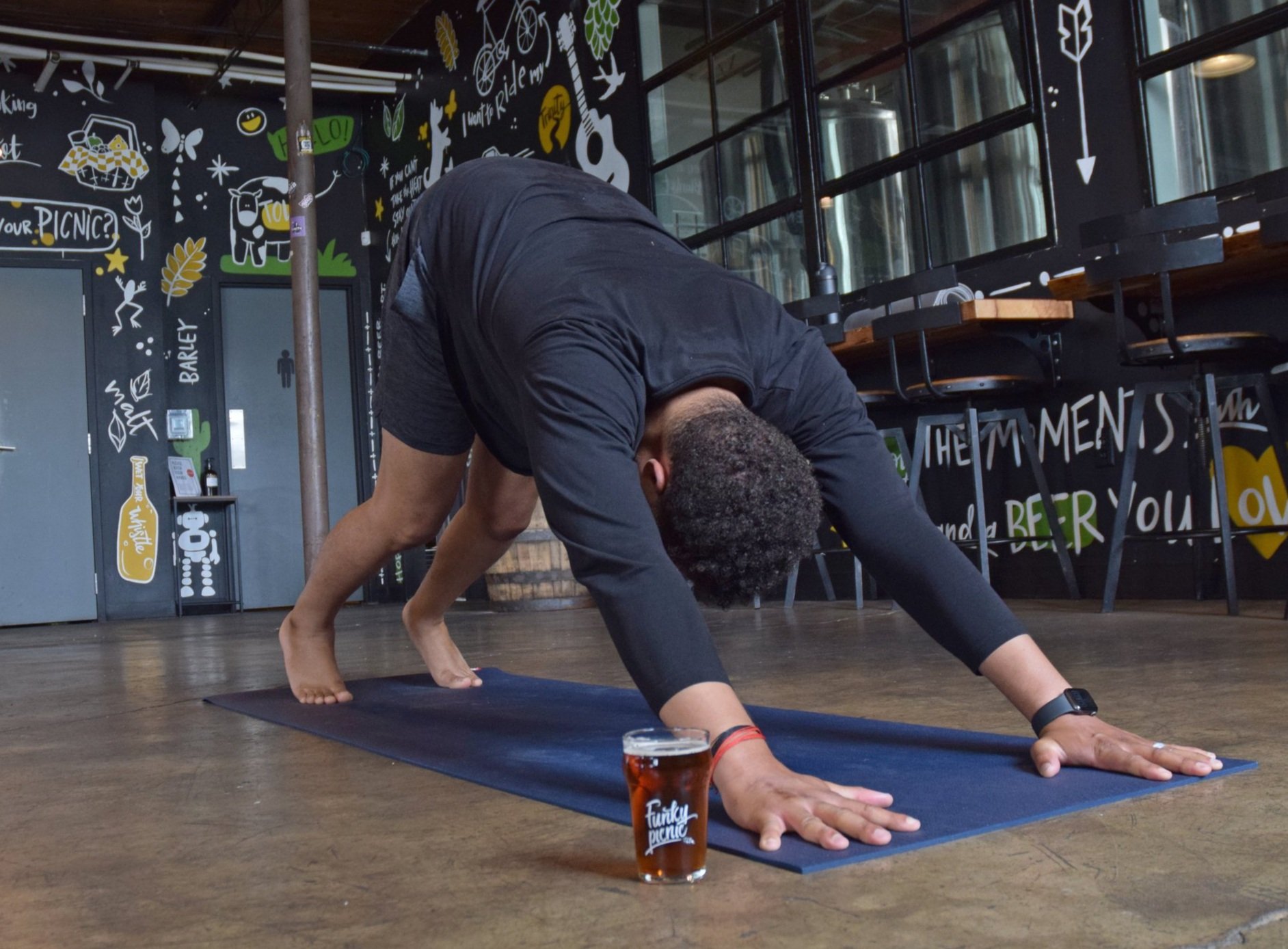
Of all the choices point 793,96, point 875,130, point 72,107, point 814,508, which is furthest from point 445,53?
point 814,508

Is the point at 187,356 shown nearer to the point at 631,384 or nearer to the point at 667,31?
the point at 667,31

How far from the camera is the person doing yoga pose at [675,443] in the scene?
4.49 feet

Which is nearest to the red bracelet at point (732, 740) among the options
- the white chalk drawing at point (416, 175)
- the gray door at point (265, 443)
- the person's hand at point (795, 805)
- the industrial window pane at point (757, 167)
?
the person's hand at point (795, 805)

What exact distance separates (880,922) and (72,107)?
9051 millimetres

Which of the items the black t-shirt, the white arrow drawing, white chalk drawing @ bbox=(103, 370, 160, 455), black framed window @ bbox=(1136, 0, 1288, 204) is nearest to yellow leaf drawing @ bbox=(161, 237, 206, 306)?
white chalk drawing @ bbox=(103, 370, 160, 455)

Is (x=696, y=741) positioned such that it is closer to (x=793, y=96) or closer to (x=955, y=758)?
(x=955, y=758)

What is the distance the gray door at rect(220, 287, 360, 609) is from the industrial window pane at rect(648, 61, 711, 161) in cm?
327

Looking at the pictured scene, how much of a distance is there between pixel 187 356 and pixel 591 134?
11.3ft

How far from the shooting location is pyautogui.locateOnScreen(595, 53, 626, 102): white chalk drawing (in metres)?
7.11

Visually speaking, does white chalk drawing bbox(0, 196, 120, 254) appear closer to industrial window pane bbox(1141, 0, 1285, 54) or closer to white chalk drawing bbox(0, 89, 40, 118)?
white chalk drawing bbox(0, 89, 40, 118)

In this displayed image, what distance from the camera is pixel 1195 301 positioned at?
4.33 meters

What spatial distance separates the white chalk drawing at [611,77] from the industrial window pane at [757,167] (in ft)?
3.34

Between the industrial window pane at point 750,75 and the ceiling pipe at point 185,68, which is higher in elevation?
the ceiling pipe at point 185,68

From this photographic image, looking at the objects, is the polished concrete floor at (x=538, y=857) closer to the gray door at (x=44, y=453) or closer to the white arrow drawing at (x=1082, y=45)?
the white arrow drawing at (x=1082, y=45)
